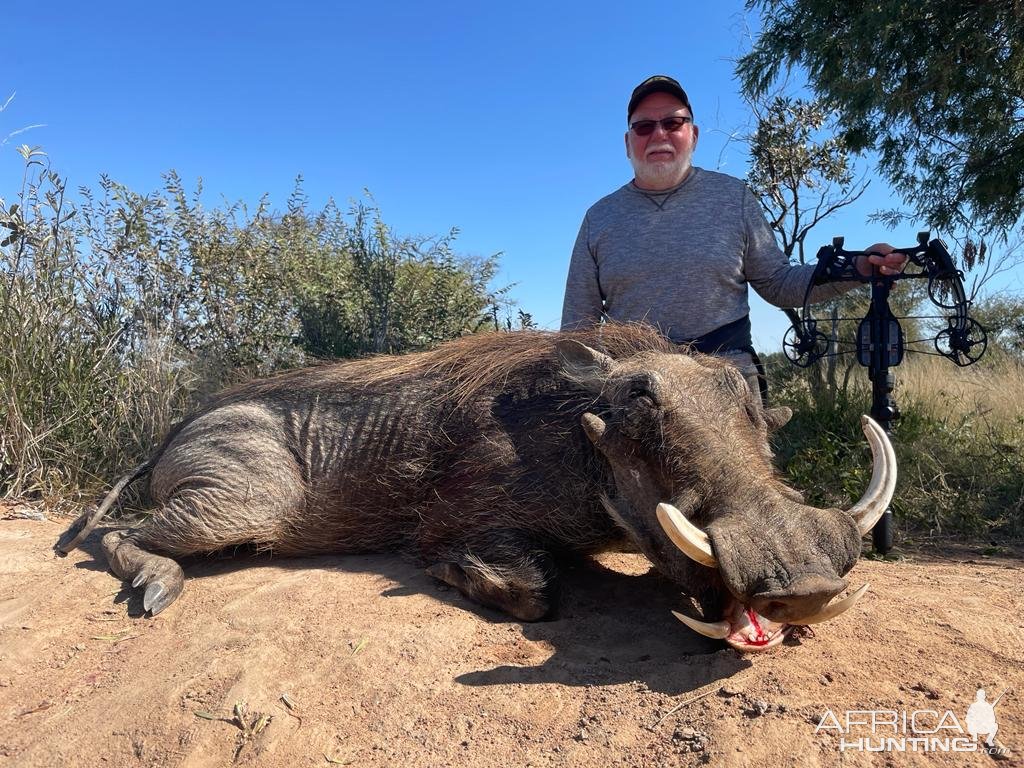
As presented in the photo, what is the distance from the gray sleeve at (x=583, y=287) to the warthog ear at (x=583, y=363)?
104 cm

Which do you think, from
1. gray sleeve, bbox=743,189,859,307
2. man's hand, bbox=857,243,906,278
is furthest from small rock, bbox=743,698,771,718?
gray sleeve, bbox=743,189,859,307

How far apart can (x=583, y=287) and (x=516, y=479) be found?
1.56 m

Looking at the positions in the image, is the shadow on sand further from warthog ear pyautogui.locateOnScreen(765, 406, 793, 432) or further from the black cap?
the black cap

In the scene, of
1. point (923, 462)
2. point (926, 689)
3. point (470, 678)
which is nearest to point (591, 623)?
point (470, 678)

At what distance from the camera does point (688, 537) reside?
1943mm

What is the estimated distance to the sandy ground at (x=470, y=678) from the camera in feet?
5.99

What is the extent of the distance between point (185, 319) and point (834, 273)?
17.1 ft

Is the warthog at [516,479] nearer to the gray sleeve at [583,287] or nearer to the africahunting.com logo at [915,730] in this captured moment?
the africahunting.com logo at [915,730]

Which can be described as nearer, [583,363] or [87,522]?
[583,363]

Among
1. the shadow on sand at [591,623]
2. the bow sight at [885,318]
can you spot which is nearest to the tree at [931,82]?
the bow sight at [885,318]

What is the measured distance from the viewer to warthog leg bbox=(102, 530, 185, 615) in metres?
2.86

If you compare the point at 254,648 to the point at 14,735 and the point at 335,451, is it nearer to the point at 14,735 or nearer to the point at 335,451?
the point at 14,735

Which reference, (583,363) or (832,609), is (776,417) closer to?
(583,363)

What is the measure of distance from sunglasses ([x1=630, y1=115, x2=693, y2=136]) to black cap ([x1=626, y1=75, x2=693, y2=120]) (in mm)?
112
